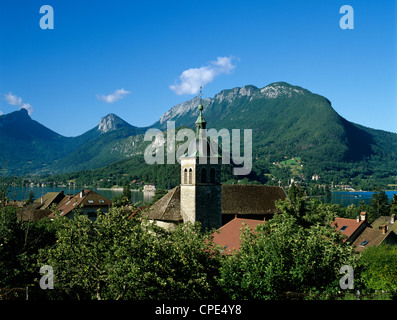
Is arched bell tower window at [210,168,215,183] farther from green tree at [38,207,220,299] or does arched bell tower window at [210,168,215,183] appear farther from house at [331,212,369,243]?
house at [331,212,369,243]

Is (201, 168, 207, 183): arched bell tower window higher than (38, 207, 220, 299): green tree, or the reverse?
(201, 168, 207, 183): arched bell tower window

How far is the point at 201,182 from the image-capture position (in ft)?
115

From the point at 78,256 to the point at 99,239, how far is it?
108cm

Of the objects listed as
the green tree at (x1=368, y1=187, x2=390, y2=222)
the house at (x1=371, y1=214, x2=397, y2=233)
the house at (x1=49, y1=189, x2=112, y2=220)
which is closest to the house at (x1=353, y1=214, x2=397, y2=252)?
the house at (x1=371, y1=214, x2=397, y2=233)

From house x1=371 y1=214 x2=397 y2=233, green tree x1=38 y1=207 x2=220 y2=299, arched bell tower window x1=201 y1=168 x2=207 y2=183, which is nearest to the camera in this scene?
green tree x1=38 y1=207 x2=220 y2=299

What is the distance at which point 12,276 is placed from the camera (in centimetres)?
2136

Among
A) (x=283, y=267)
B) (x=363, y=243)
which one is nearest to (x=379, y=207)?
(x=363, y=243)

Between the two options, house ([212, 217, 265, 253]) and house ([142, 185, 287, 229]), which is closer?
house ([212, 217, 265, 253])

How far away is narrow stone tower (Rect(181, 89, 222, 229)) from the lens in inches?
1371

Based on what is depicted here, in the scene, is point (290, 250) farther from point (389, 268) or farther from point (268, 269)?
point (389, 268)

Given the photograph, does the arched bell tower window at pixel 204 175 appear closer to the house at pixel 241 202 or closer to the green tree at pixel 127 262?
the house at pixel 241 202

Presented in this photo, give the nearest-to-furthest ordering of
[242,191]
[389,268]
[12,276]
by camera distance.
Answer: [12,276]
[389,268]
[242,191]
